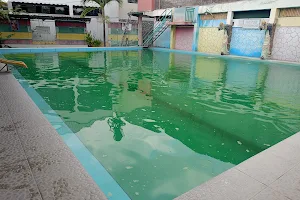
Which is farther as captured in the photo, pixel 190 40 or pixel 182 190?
pixel 190 40

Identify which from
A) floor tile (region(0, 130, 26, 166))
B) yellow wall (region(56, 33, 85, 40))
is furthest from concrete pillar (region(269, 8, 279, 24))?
yellow wall (region(56, 33, 85, 40))

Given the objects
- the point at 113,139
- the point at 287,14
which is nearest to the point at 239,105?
the point at 113,139

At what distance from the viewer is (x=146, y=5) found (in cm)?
2411

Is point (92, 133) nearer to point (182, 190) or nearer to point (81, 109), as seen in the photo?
point (81, 109)

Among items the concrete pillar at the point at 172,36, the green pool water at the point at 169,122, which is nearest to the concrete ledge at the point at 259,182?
the green pool water at the point at 169,122

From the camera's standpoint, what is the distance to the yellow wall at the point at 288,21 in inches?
541

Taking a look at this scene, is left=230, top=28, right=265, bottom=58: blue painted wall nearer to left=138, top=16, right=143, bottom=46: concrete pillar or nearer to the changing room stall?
the changing room stall

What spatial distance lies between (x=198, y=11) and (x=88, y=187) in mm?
19722

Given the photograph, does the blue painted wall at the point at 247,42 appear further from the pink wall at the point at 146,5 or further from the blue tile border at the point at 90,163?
the blue tile border at the point at 90,163

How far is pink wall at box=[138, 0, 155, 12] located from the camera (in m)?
23.5

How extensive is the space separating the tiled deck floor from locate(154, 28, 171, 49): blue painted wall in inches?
836

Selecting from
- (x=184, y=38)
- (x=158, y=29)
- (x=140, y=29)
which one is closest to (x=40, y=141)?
(x=184, y=38)

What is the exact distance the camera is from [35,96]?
18.2ft

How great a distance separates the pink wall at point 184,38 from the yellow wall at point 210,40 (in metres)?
1.43
